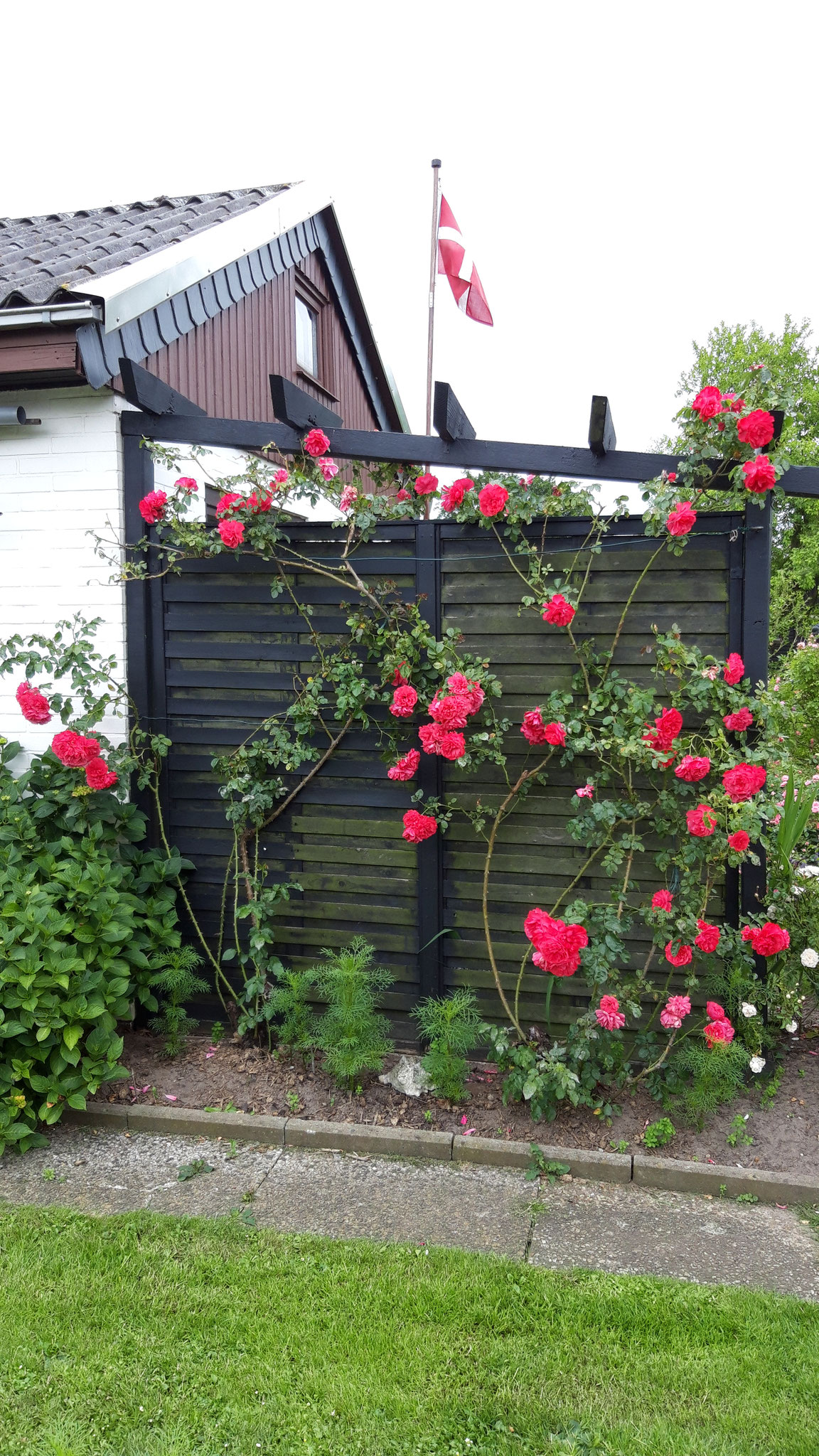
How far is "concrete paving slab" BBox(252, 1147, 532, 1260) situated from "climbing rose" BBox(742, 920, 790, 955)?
3.80 feet

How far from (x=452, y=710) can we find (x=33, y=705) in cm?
174

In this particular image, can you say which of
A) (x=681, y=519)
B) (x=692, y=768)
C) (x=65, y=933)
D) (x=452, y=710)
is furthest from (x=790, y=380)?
(x=65, y=933)

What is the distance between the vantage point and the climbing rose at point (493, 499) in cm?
344

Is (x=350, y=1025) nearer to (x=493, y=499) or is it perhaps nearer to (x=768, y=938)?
(x=768, y=938)

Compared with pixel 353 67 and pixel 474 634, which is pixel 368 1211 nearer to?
pixel 474 634

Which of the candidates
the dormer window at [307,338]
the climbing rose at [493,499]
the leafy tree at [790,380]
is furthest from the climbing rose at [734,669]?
the leafy tree at [790,380]

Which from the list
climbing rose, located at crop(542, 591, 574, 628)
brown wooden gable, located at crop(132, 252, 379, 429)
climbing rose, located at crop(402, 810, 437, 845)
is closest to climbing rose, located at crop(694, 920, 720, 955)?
climbing rose, located at crop(402, 810, 437, 845)

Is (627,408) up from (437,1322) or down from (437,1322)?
up

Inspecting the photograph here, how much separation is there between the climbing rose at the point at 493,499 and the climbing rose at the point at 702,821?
1323 mm

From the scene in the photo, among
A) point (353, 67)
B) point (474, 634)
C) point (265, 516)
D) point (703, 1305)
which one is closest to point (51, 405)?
point (265, 516)

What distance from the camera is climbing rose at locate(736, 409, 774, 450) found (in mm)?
3127

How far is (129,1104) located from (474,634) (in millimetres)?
2279

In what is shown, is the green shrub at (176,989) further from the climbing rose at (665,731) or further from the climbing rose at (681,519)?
the climbing rose at (681,519)

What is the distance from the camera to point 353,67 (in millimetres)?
8953
